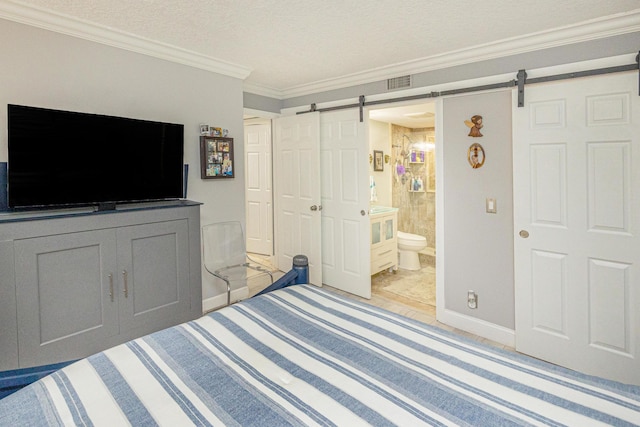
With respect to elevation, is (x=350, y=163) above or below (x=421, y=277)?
above

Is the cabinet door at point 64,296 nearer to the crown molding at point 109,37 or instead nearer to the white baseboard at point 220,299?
the white baseboard at point 220,299

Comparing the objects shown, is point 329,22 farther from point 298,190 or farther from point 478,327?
point 478,327

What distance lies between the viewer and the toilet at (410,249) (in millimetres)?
4850

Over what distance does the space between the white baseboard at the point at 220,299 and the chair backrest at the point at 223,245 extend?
331 millimetres

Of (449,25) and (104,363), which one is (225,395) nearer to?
(104,363)

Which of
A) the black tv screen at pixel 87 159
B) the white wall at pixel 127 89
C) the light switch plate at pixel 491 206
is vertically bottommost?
the light switch plate at pixel 491 206

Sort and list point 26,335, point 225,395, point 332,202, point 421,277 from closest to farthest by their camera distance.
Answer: point 225,395, point 26,335, point 332,202, point 421,277

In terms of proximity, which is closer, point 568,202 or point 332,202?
point 568,202

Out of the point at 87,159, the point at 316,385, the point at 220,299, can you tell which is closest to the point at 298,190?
the point at 220,299

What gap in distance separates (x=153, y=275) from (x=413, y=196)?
4750 millimetres

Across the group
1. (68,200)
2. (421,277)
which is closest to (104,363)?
(68,200)

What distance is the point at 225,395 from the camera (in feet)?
3.79

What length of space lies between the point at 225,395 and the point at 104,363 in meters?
0.54

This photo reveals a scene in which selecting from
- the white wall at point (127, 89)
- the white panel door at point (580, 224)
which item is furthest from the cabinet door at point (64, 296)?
the white panel door at point (580, 224)
